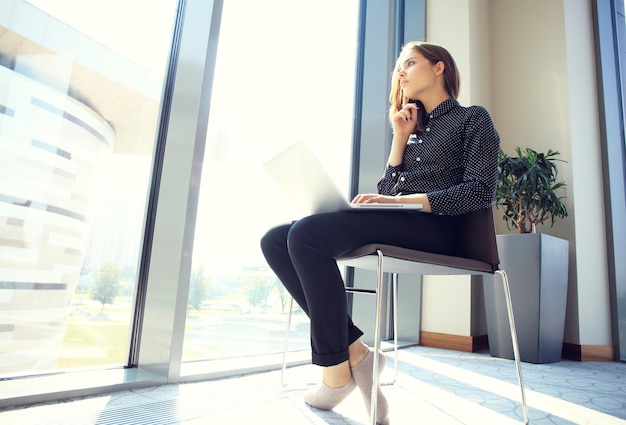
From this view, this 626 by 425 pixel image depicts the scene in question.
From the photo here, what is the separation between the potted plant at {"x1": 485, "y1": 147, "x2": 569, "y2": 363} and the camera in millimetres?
2117

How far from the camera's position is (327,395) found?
1.07 m

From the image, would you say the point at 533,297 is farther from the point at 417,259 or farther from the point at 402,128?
the point at 417,259

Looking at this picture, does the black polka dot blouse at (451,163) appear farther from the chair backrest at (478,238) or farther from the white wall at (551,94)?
the white wall at (551,94)

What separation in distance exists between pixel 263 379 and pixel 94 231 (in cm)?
77

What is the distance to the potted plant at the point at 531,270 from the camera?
212 cm

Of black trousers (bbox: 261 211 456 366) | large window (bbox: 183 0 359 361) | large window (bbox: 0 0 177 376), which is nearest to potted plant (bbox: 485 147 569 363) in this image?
large window (bbox: 183 0 359 361)

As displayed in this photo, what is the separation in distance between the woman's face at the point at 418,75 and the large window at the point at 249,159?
1.84ft

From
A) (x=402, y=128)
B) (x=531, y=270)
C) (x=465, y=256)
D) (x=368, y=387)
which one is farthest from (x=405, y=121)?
(x=531, y=270)

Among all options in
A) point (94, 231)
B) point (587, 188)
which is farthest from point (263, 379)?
point (587, 188)

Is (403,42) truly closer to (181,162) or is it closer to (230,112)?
(230,112)

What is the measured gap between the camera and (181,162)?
4.74 ft

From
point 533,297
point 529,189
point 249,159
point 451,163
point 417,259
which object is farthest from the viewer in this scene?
point 529,189

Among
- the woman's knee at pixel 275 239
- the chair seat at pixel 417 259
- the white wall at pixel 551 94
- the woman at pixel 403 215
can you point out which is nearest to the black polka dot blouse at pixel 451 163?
the woman at pixel 403 215

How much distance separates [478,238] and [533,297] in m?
1.30
